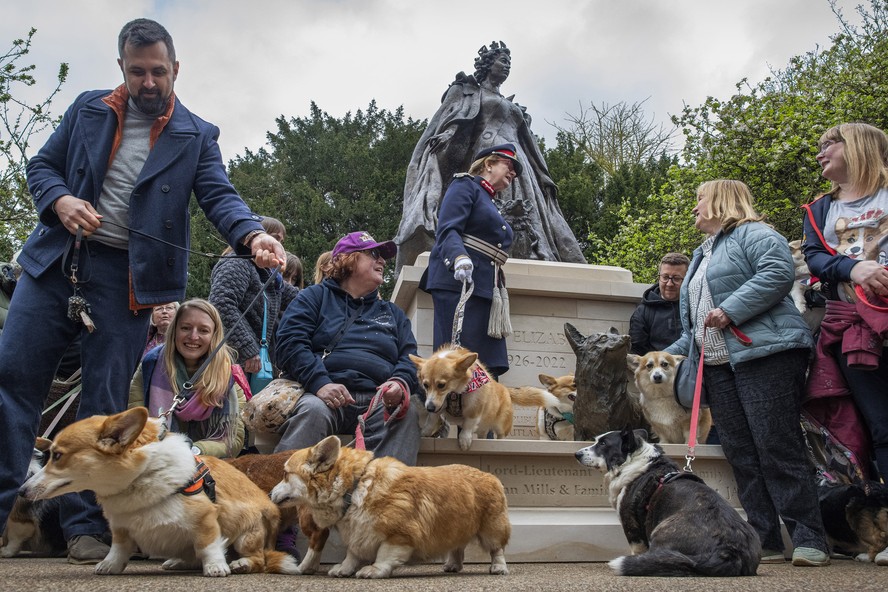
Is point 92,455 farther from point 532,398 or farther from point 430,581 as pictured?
point 532,398

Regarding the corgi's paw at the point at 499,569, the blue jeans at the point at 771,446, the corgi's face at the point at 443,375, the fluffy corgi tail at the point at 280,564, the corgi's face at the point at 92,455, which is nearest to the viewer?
the corgi's face at the point at 92,455

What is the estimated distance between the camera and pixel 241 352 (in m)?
6.36

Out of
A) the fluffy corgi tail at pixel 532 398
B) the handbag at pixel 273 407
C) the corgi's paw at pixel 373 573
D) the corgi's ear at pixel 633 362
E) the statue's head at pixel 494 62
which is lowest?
the corgi's paw at pixel 373 573

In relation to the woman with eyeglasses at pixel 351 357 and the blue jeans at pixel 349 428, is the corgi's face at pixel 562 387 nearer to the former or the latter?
the woman with eyeglasses at pixel 351 357

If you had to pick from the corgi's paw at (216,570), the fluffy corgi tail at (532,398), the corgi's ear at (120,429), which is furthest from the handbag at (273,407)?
the fluffy corgi tail at (532,398)

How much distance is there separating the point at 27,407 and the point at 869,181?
14.4 ft

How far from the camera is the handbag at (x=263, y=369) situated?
6.62 metres

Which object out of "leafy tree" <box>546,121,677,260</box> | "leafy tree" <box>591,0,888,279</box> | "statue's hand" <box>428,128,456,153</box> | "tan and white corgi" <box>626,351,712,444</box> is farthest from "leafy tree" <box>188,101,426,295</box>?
"tan and white corgi" <box>626,351,712,444</box>

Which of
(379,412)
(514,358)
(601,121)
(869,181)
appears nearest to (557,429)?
(514,358)

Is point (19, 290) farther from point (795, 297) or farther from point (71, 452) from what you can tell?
point (795, 297)

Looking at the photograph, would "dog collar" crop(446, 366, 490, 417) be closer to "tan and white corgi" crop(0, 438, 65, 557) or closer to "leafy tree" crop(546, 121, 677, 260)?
"tan and white corgi" crop(0, 438, 65, 557)

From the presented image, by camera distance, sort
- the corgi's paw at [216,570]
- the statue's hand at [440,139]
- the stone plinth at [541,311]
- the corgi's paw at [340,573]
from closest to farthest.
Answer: the corgi's paw at [216,570], the corgi's paw at [340,573], the stone plinth at [541,311], the statue's hand at [440,139]

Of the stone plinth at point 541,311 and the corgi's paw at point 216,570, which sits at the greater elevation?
the stone plinth at point 541,311

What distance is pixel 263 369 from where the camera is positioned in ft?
21.7
